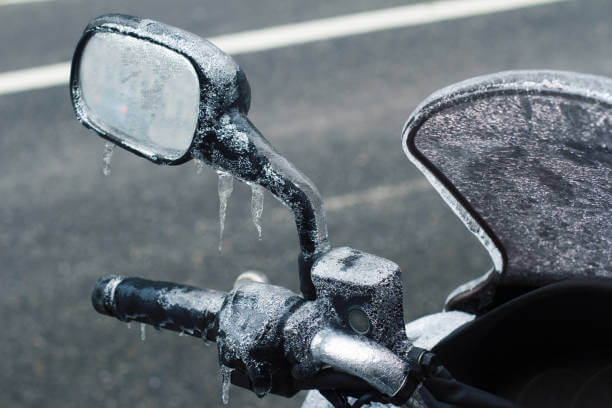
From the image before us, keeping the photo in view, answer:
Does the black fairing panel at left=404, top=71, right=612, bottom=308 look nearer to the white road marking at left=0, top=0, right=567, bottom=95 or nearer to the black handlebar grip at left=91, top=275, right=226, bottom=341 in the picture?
the black handlebar grip at left=91, top=275, right=226, bottom=341

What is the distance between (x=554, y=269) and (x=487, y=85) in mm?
454

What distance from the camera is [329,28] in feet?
22.8

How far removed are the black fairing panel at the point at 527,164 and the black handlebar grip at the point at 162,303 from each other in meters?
0.44

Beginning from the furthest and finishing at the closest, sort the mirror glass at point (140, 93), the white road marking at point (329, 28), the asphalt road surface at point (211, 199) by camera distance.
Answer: the white road marking at point (329, 28) → the asphalt road surface at point (211, 199) → the mirror glass at point (140, 93)

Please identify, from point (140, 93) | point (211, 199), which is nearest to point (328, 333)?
point (140, 93)

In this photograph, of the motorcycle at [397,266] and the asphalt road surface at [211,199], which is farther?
the asphalt road surface at [211,199]

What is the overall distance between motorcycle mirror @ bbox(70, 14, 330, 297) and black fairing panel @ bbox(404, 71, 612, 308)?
0.83ft

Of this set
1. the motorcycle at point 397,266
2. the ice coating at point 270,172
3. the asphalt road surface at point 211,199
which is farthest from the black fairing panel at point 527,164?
the asphalt road surface at point 211,199

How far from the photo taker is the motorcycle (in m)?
1.07

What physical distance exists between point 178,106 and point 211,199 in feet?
11.7

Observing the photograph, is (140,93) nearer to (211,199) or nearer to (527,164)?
(527,164)

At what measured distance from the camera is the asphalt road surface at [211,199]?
149 inches

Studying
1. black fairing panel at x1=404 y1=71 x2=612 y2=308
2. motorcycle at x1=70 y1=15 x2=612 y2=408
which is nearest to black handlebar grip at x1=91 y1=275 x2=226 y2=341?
motorcycle at x1=70 y1=15 x2=612 y2=408

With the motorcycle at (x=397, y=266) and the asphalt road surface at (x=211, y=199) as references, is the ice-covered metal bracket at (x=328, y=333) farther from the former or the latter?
the asphalt road surface at (x=211, y=199)
